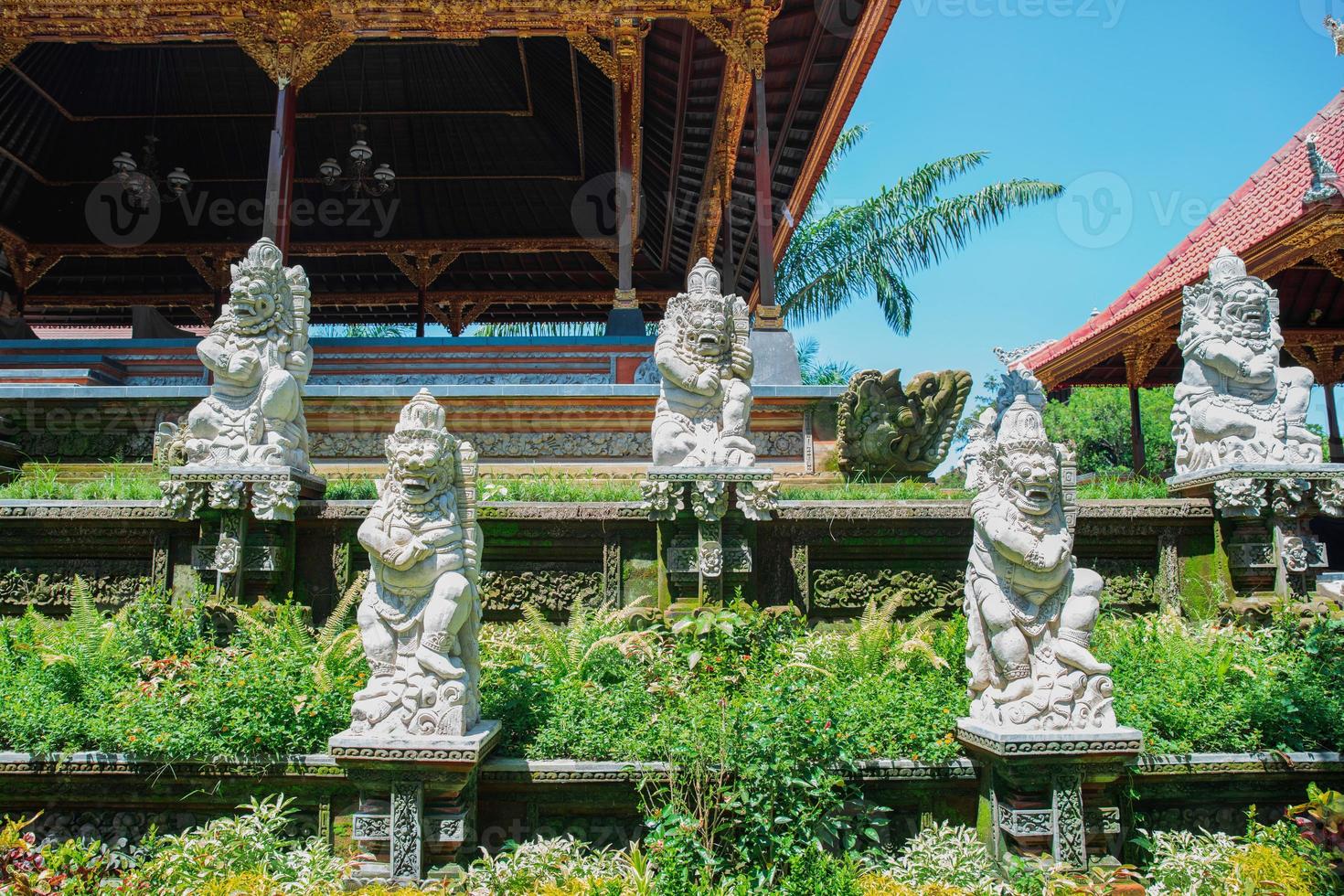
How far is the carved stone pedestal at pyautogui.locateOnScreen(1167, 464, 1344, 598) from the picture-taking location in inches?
225

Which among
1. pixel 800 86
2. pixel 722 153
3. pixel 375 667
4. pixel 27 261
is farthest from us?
pixel 27 261

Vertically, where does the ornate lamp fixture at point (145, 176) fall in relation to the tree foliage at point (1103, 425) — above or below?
above

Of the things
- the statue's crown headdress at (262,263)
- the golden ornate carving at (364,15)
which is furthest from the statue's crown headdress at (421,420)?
the golden ornate carving at (364,15)

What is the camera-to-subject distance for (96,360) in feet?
33.7

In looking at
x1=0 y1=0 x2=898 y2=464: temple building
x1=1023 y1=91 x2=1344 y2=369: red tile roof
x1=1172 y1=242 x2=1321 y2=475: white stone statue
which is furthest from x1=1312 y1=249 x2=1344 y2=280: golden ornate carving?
x1=1172 y1=242 x2=1321 y2=475: white stone statue

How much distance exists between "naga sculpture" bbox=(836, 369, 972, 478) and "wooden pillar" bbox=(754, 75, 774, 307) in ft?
7.38

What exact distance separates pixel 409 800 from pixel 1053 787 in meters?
2.73

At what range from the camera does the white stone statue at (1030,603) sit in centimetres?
400

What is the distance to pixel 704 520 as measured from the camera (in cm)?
553

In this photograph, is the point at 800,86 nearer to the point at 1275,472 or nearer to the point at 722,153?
the point at 722,153

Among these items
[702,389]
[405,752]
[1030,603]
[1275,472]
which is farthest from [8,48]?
[1275,472]

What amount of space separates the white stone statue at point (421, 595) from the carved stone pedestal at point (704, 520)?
63.4 inches

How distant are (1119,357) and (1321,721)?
12.7 meters

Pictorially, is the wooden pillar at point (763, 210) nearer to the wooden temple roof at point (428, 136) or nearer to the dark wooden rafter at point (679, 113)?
the wooden temple roof at point (428, 136)
